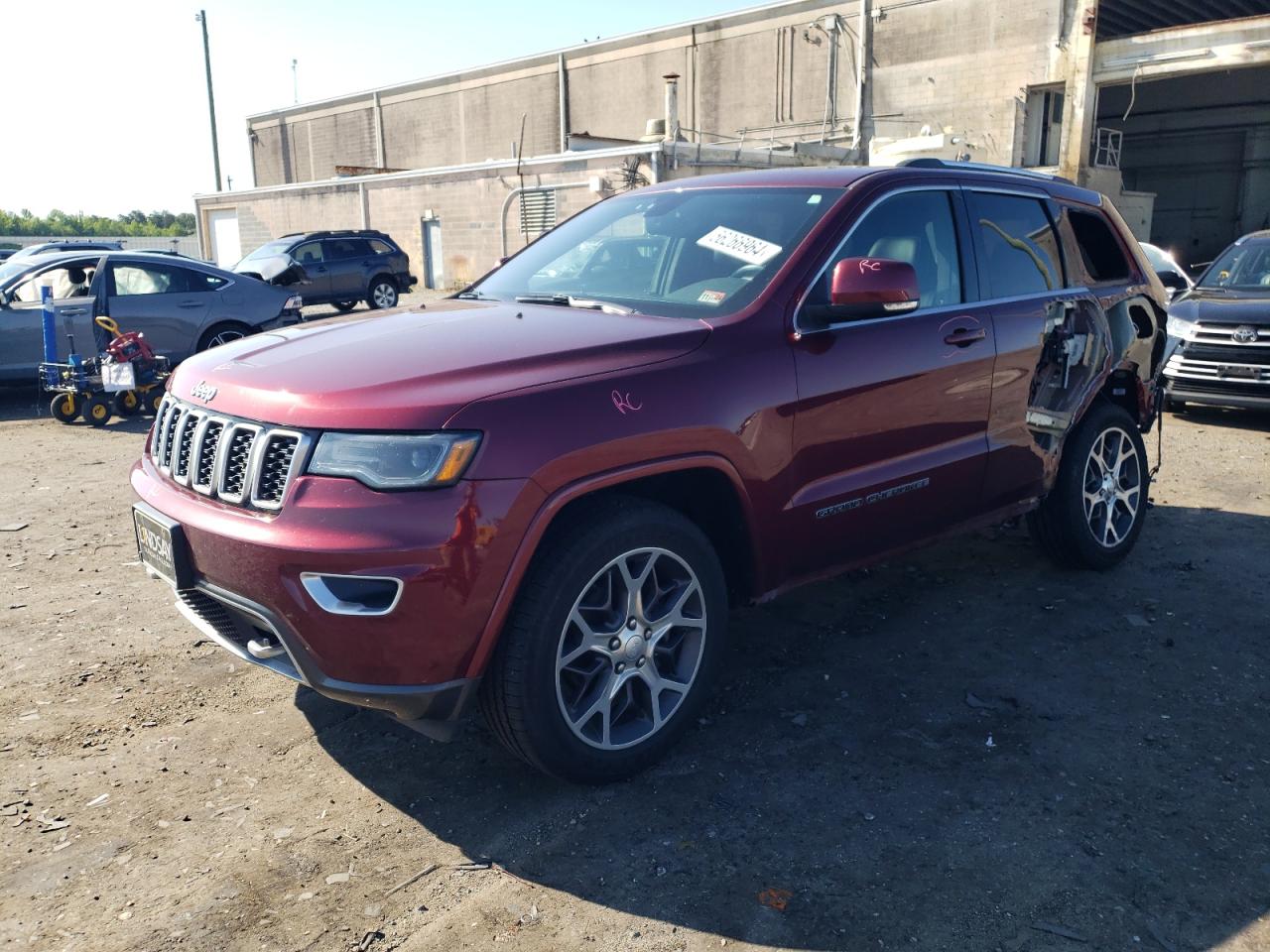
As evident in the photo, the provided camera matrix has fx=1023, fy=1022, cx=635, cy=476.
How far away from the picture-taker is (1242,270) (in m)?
10.0

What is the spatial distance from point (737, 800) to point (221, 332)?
33.8 feet

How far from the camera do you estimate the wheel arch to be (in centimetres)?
282

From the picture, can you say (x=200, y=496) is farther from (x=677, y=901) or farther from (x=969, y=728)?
(x=969, y=728)

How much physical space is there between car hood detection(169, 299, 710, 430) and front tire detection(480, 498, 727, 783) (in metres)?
0.47

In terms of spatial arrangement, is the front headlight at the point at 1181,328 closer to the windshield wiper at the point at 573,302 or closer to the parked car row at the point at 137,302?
the windshield wiper at the point at 573,302

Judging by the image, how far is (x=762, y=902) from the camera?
271 centimetres

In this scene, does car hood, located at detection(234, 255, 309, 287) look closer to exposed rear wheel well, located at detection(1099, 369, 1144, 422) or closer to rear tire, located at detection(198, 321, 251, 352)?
rear tire, located at detection(198, 321, 251, 352)

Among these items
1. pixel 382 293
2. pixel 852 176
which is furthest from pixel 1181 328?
pixel 382 293

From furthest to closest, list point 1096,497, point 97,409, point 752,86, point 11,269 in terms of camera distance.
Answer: point 752,86
point 11,269
point 97,409
point 1096,497

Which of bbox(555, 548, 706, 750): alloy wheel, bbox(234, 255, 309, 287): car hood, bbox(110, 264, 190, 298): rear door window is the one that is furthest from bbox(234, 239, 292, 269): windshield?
bbox(555, 548, 706, 750): alloy wheel

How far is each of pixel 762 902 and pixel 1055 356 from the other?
308cm

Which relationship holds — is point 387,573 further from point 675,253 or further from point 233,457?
point 675,253

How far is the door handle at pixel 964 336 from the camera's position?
13.5 ft

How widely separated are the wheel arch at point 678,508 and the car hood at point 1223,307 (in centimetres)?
741
